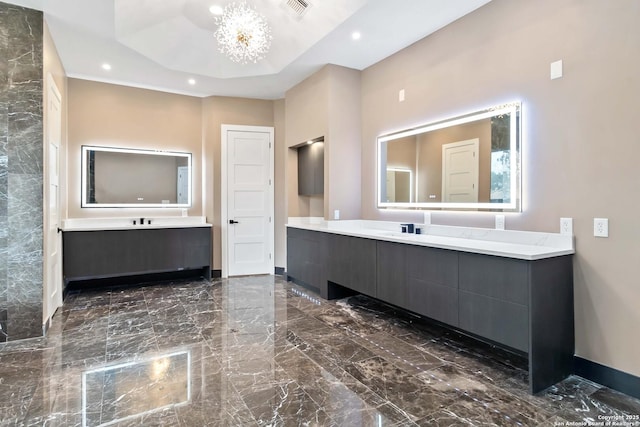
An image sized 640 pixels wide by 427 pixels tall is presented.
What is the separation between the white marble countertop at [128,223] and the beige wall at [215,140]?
283 mm

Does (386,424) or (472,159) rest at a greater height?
(472,159)

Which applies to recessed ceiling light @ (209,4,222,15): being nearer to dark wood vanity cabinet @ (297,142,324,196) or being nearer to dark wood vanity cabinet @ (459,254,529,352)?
dark wood vanity cabinet @ (297,142,324,196)

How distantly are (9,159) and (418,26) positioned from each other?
4.10 metres

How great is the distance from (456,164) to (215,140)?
3.88 metres

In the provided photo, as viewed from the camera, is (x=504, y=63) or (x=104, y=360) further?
(x=504, y=63)

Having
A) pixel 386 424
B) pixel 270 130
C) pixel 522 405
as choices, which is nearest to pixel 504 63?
pixel 522 405

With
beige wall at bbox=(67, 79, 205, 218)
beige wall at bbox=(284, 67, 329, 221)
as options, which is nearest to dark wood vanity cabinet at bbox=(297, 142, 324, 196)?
beige wall at bbox=(284, 67, 329, 221)

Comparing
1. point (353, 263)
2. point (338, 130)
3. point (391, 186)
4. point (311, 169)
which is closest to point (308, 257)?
point (353, 263)

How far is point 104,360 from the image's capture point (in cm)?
274

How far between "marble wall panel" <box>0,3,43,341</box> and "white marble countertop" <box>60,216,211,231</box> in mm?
1478

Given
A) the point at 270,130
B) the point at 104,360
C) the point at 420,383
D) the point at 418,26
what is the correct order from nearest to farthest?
the point at 420,383 → the point at 104,360 → the point at 418,26 → the point at 270,130

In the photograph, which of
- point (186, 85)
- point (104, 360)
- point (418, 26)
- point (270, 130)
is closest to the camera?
point (104, 360)

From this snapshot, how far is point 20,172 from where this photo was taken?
3.17 meters

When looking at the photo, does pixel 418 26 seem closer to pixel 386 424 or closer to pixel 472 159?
pixel 472 159
